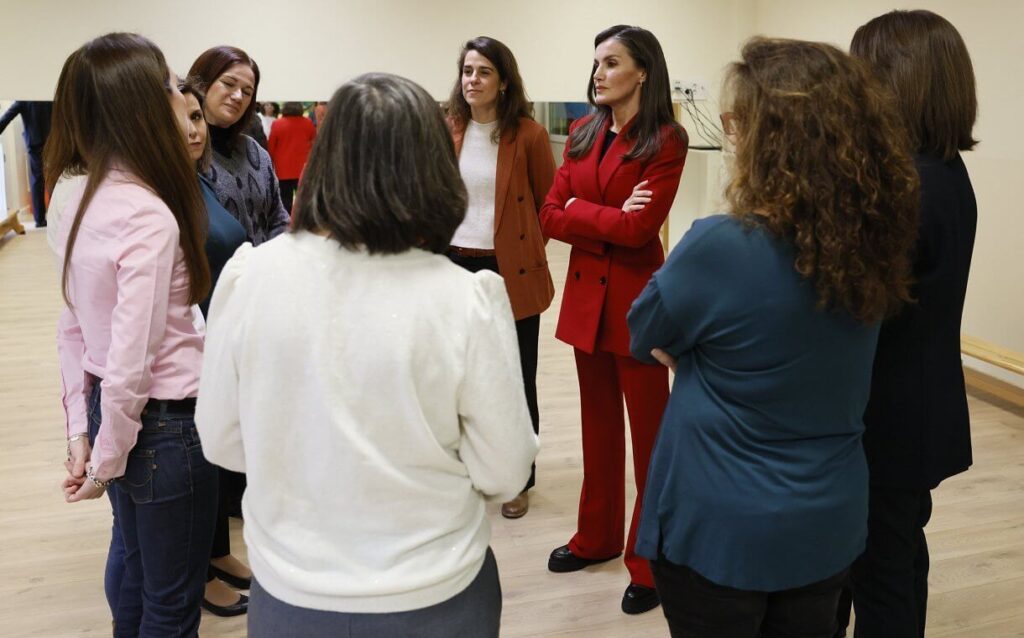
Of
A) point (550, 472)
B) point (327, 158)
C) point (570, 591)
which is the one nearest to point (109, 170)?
point (327, 158)

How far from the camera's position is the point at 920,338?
5.80ft

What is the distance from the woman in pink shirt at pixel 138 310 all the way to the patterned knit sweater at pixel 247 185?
882mm

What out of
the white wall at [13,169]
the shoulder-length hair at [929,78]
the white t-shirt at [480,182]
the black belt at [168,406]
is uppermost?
the shoulder-length hair at [929,78]

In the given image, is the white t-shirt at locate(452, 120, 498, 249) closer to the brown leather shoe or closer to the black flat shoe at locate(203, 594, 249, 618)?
the brown leather shoe

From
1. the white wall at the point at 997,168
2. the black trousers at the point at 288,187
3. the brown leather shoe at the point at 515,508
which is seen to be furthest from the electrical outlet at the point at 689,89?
the brown leather shoe at the point at 515,508

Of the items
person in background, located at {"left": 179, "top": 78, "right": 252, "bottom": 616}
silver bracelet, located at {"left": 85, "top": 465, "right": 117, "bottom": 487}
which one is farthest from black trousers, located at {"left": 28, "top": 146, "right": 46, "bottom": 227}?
silver bracelet, located at {"left": 85, "top": 465, "right": 117, "bottom": 487}

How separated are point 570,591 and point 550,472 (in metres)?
0.91

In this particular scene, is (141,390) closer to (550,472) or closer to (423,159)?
(423,159)

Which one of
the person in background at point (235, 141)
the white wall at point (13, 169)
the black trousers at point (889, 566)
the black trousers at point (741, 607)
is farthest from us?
the white wall at point (13, 169)

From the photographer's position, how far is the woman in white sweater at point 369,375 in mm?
1170

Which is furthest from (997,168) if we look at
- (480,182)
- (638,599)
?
(638,599)

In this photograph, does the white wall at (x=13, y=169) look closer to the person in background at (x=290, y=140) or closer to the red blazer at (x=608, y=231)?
the person in background at (x=290, y=140)

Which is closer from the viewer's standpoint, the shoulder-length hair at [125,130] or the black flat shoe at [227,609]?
the shoulder-length hair at [125,130]

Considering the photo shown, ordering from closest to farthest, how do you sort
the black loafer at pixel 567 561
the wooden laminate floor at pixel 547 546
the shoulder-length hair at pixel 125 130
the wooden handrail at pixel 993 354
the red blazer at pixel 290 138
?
the shoulder-length hair at pixel 125 130 < the wooden laminate floor at pixel 547 546 < the black loafer at pixel 567 561 < the wooden handrail at pixel 993 354 < the red blazer at pixel 290 138
